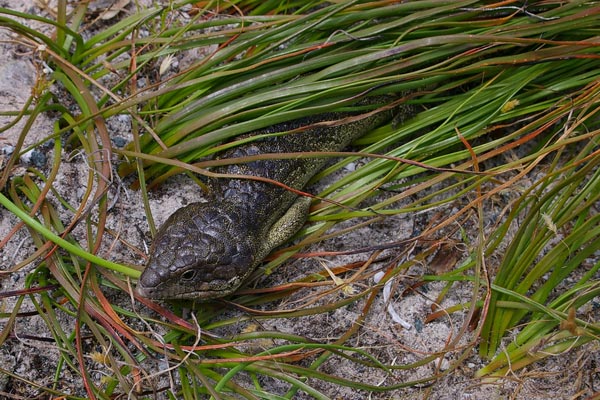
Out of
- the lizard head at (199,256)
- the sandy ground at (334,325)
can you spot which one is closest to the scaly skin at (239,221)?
the lizard head at (199,256)

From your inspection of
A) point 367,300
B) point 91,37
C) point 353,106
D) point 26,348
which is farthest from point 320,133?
point 26,348

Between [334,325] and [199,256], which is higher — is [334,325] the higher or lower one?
the lower one

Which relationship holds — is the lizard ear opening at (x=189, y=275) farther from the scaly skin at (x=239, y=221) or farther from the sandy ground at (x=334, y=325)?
the sandy ground at (x=334, y=325)

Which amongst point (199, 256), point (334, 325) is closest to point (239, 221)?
point (199, 256)

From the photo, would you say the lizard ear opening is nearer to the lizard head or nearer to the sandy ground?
the lizard head

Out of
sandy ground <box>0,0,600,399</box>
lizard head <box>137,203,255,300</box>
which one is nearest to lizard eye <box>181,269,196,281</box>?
lizard head <box>137,203,255,300</box>

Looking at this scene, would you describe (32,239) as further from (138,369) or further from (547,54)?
(547,54)

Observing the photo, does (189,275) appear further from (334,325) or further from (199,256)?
(334,325)

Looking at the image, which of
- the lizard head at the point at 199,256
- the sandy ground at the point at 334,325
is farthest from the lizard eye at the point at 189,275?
the sandy ground at the point at 334,325
